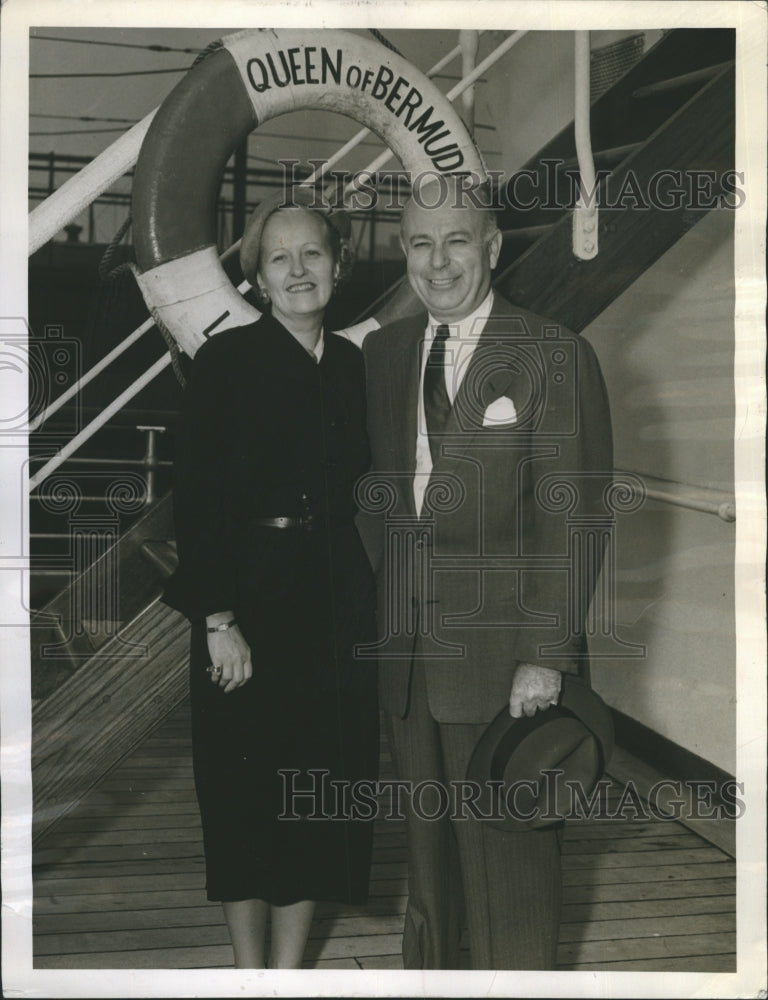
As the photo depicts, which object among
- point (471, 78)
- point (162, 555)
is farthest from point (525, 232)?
point (162, 555)

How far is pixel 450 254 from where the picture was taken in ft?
6.72

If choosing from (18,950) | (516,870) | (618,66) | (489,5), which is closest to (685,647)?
(516,870)

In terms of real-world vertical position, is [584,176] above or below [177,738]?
above

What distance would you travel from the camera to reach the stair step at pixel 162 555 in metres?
2.11

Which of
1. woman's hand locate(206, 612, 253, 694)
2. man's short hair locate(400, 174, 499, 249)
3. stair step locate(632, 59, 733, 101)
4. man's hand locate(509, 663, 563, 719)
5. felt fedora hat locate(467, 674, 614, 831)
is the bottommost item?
felt fedora hat locate(467, 674, 614, 831)

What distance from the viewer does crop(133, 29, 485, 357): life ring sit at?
2.05 metres

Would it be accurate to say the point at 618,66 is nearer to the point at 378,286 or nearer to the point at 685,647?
the point at 378,286

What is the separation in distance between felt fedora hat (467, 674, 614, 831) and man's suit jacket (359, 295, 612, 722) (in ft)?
0.16

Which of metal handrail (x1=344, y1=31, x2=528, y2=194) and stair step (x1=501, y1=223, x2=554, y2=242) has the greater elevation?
metal handrail (x1=344, y1=31, x2=528, y2=194)

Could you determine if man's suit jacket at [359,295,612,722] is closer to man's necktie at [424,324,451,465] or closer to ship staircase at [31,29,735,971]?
man's necktie at [424,324,451,465]

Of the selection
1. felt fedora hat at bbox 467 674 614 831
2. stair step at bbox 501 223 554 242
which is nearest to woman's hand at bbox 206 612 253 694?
felt fedora hat at bbox 467 674 614 831

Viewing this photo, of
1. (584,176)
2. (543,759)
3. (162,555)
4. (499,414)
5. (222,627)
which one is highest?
(584,176)

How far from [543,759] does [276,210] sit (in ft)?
3.37

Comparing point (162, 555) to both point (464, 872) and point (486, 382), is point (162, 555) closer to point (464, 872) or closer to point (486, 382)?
point (486, 382)
